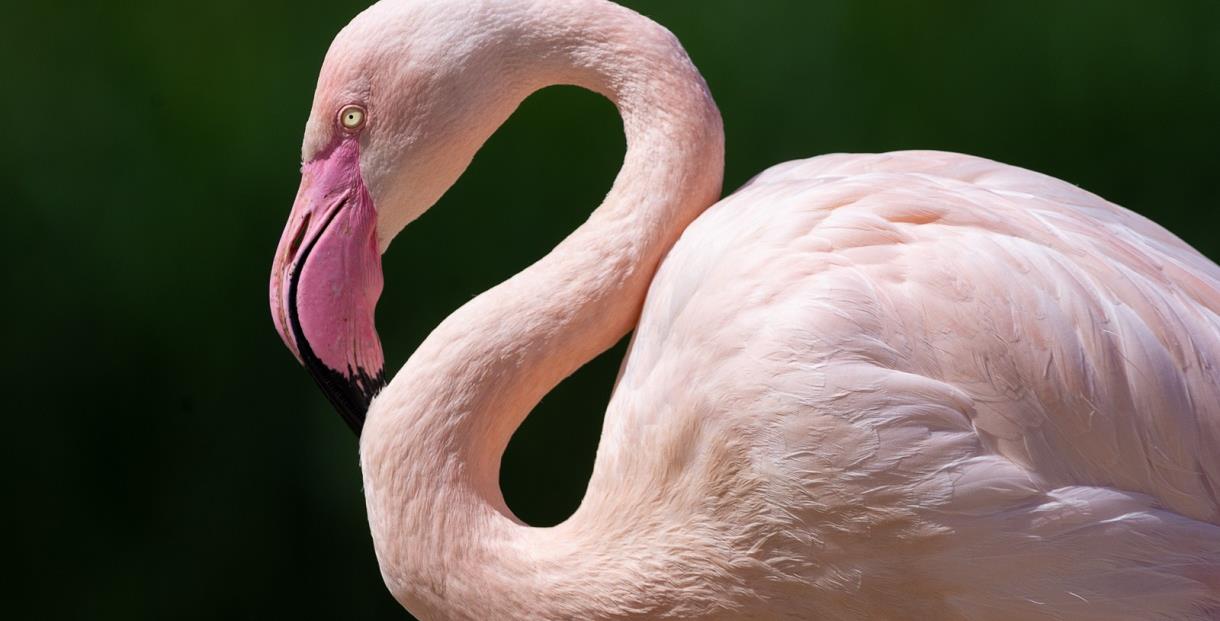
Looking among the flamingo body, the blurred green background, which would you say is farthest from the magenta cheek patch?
A: the blurred green background

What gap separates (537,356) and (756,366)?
39 centimetres

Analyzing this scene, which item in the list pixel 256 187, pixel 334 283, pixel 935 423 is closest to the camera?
pixel 935 423

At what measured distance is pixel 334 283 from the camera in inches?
64.5

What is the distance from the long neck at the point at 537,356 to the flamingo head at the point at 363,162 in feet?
0.20

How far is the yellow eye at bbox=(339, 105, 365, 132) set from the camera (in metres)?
1.67

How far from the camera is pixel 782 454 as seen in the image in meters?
1.40

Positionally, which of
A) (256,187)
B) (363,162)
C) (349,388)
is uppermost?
(363,162)

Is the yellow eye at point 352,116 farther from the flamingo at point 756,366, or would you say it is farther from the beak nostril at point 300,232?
the beak nostril at point 300,232

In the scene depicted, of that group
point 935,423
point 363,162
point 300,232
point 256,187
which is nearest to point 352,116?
point 363,162

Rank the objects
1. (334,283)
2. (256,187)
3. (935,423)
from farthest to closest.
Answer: (256,187) → (334,283) → (935,423)

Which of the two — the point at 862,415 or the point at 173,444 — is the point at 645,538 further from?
the point at 173,444

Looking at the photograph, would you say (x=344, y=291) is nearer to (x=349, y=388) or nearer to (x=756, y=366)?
(x=349, y=388)

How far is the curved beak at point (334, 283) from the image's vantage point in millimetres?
1629

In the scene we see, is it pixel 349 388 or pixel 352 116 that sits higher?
pixel 352 116
